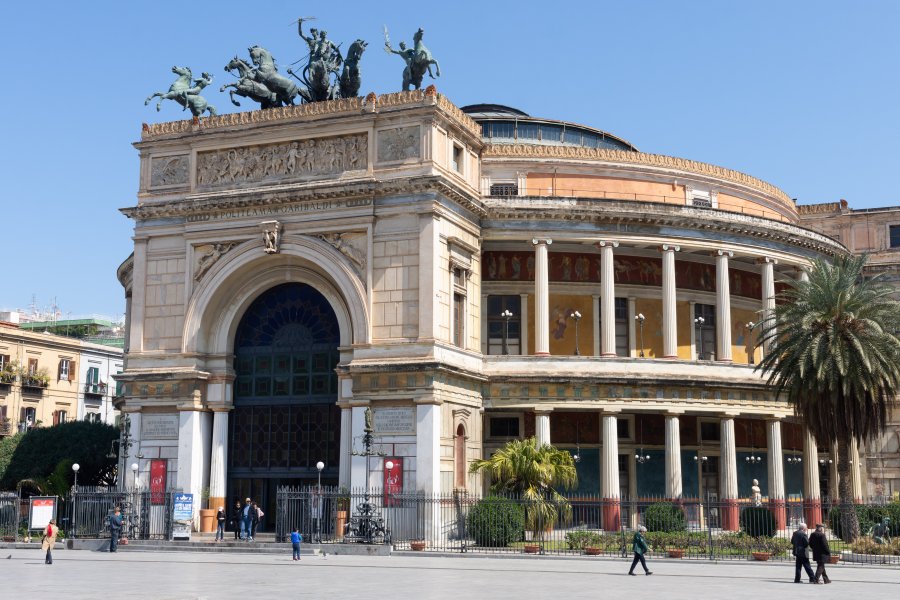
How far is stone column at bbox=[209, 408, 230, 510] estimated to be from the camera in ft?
153

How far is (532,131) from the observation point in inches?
2334

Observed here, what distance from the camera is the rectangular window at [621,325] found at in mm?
52938

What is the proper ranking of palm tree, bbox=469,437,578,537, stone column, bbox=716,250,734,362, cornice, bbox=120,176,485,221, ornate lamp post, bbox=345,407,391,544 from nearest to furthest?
1. ornate lamp post, bbox=345,407,391,544
2. palm tree, bbox=469,437,578,537
3. cornice, bbox=120,176,485,221
4. stone column, bbox=716,250,734,362

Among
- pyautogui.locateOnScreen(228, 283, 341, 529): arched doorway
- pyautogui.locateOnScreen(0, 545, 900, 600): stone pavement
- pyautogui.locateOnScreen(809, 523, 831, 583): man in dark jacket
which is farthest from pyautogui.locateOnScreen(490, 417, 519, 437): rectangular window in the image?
pyautogui.locateOnScreen(809, 523, 831, 583): man in dark jacket

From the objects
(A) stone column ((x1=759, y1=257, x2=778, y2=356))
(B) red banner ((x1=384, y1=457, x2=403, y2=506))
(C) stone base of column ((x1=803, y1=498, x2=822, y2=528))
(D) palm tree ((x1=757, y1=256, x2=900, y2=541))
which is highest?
(A) stone column ((x1=759, y1=257, x2=778, y2=356))

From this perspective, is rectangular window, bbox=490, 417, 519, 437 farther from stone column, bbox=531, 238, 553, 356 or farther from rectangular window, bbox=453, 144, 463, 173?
rectangular window, bbox=453, 144, 463, 173

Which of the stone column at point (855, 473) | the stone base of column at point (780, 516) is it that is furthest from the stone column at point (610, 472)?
the stone column at point (855, 473)

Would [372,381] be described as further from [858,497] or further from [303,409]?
[858,497]

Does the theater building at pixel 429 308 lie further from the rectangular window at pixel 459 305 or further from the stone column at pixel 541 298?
the rectangular window at pixel 459 305

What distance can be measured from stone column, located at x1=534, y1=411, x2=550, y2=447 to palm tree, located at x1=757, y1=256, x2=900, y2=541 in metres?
9.88

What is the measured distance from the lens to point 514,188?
53.3m

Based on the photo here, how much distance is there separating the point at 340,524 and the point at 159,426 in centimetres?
1013

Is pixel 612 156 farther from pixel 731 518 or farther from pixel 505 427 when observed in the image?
pixel 731 518

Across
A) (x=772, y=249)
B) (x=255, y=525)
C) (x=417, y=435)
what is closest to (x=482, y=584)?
(x=417, y=435)
